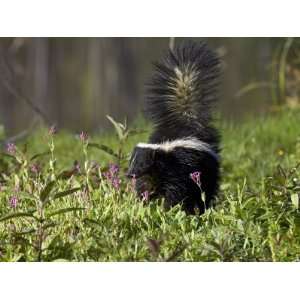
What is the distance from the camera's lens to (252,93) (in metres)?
Answer: 15.1

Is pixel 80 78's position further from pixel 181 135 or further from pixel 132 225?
pixel 132 225

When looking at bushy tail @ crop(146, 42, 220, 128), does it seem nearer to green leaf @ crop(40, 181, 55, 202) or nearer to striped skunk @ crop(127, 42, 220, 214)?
striped skunk @ crop(127, 42, 220, 214)

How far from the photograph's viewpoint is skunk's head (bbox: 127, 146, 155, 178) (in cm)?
653

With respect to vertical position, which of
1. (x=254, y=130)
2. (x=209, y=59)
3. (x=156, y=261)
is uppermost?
(x=209, y=59)

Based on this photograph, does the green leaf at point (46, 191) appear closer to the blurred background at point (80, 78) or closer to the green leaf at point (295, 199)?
the green leaf at point (295, 199)

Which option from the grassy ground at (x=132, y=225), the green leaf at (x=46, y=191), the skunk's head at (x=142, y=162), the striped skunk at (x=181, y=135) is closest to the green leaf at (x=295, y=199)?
the grassy ground at (x=132, y=225)

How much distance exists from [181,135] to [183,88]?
394 mm

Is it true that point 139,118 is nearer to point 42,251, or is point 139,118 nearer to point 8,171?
point 8,171

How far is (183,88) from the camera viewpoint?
→ 22.2 feet

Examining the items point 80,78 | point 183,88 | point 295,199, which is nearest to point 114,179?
point 183,88

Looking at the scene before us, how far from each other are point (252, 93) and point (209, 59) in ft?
27.5

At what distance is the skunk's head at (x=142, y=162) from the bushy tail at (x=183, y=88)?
0.33 meters

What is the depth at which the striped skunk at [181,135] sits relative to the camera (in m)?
6.49

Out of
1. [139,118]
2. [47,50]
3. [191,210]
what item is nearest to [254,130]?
[139,118]
